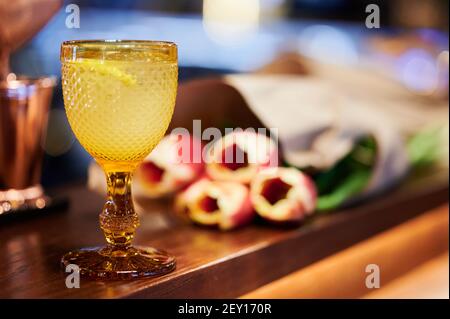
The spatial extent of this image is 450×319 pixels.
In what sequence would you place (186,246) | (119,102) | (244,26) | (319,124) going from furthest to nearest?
(244,26) → (319,124) → (186,246) → (119,102)

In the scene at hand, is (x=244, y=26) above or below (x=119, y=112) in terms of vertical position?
above

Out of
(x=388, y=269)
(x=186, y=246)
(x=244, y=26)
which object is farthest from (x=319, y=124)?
(x=244, y=26)

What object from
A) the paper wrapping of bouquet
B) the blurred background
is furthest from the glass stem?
the blurred background

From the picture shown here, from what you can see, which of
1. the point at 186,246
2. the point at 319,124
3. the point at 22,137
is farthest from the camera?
the point at 319,124

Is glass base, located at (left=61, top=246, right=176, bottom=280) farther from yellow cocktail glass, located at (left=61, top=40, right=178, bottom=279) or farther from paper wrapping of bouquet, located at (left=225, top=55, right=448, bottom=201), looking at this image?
paper wrapping of bouquet, located at (left=225, top=55, right=448, bottom=201)

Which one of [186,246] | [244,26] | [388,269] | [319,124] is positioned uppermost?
[244,26]

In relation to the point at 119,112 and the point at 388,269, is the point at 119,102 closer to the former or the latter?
the point at 119,112

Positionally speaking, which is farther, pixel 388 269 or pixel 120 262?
pixel 388 269

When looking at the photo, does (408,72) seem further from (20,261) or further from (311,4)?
(20,261)
